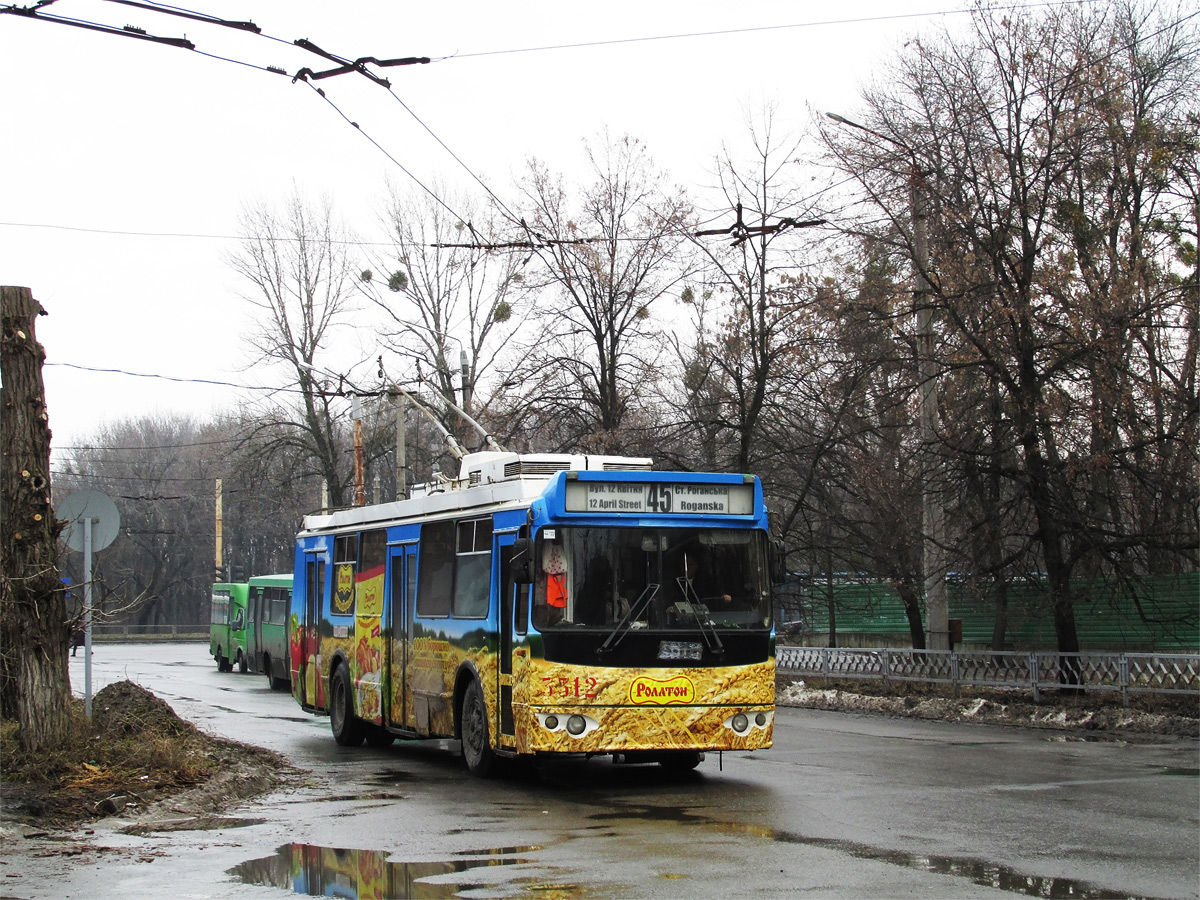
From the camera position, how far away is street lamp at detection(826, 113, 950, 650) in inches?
895

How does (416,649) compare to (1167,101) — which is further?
Result: (1167,101)

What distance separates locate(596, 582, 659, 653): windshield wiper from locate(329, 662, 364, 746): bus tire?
618 centimetres

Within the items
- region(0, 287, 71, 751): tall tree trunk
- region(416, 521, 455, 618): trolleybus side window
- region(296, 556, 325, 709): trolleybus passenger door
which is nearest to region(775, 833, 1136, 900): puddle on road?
region(416, 521, 455, 618): trolleybus side window

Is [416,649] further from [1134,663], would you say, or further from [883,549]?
[883,549]

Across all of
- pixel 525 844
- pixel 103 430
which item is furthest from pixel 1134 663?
pixel 103 430

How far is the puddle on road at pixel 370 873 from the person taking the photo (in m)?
7.77

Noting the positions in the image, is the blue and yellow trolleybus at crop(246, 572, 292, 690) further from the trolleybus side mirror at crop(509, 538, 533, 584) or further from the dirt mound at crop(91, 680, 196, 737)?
the trolleybus side mirror at crop(509, 538, 533, 584)

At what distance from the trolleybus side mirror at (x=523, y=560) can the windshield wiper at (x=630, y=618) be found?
2.85 feet

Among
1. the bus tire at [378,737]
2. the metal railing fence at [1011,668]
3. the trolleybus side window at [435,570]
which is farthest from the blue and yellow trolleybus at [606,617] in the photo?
the metal railing fence at [1011,668]

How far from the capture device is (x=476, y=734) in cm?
1370

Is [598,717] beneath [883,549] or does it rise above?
beneath

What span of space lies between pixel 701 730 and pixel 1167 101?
2224 cm

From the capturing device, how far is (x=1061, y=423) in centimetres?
2117

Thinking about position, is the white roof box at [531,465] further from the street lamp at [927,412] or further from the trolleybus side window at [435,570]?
the street lamp at [927,412]
